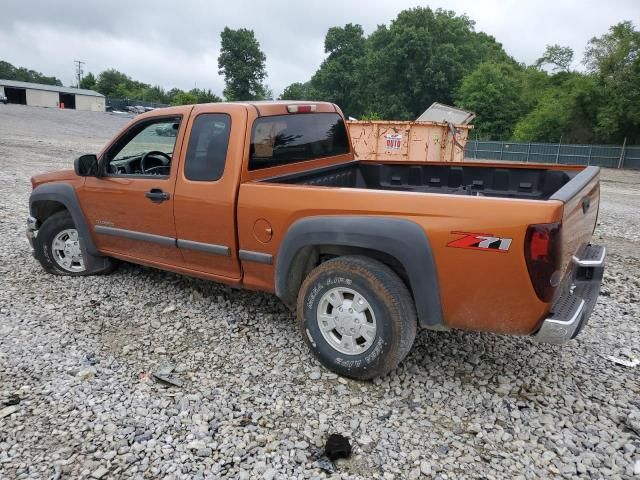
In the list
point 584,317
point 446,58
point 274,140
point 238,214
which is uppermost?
point 446,58

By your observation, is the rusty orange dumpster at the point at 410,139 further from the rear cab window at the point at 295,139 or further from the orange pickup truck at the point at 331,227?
the orange pickup truck at the point at 331,227

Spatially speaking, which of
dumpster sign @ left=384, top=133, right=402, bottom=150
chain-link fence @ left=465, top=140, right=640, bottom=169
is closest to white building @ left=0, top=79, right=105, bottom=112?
chain-link fence @ left=465, top=140, right=640, bottom=169

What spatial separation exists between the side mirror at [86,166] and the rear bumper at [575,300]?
396cm

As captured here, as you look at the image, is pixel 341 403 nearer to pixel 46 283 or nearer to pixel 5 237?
pixel 46 283

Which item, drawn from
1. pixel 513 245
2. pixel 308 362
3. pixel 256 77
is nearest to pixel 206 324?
pixel 308 362

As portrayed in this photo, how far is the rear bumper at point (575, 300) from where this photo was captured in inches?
110

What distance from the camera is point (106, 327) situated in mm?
4168

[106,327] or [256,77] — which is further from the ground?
[256,77]

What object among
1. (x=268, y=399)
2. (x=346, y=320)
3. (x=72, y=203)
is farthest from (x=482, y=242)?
(x=72, y=203)

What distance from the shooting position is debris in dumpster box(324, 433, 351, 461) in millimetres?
2709

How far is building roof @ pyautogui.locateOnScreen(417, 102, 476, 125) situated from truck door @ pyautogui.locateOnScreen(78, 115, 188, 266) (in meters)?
12.3

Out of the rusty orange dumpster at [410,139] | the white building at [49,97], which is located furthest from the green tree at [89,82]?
the rusty orange dumpster at [410,139]

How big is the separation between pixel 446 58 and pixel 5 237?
53400 millimetres

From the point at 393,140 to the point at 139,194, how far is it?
1073 centimetres
